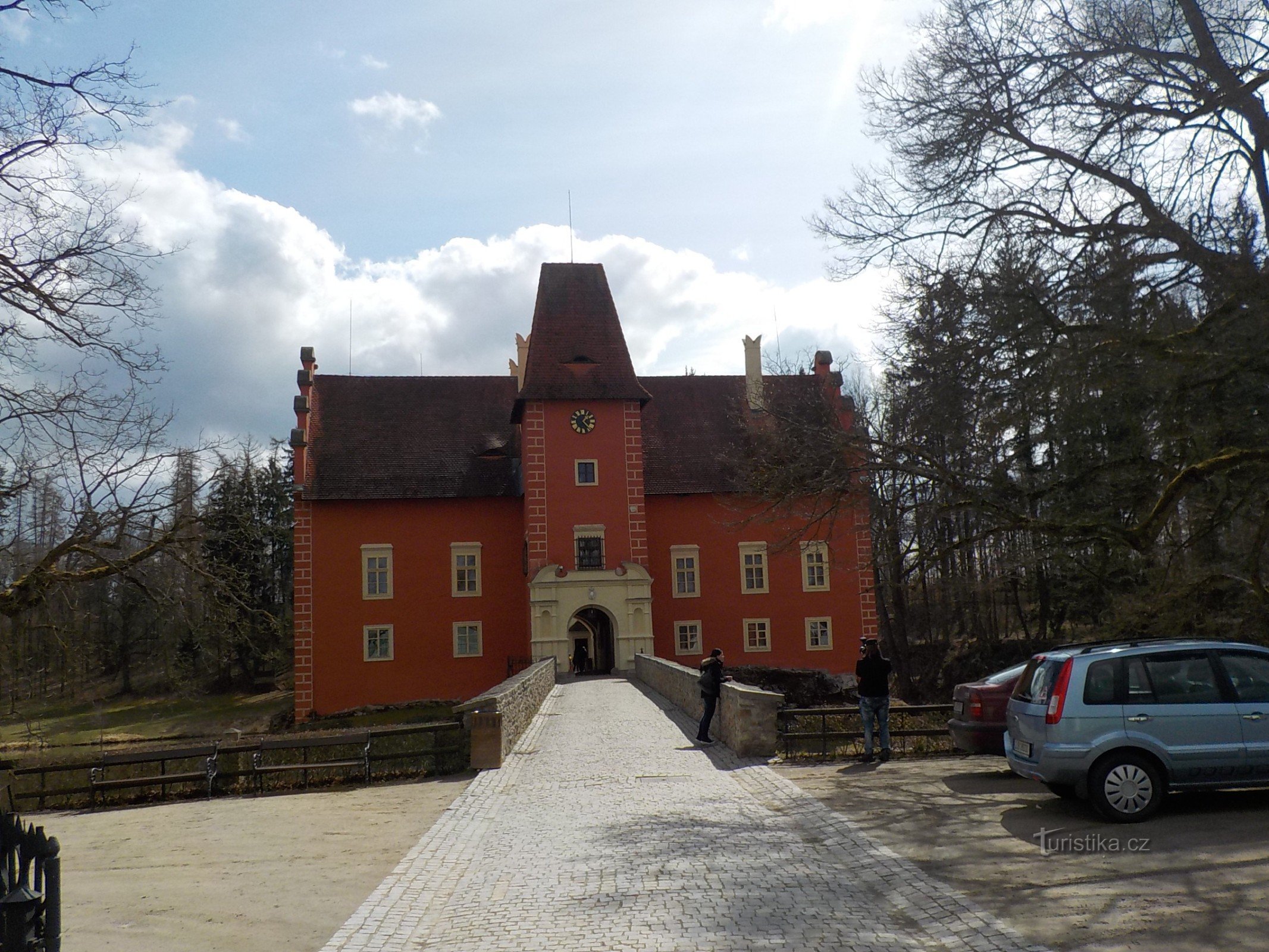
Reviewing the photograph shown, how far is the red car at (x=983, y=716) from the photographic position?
11.8 m

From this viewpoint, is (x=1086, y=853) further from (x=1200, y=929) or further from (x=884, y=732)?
(x=884, y=732)

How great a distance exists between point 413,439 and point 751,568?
1376cm

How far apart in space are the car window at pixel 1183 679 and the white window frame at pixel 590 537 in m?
26.4

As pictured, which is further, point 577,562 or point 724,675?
point 577,562

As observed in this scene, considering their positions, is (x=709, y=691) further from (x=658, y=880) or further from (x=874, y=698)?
(x=658, y=880)

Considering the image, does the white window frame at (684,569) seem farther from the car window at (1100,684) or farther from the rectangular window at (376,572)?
the car window at (1100,684)

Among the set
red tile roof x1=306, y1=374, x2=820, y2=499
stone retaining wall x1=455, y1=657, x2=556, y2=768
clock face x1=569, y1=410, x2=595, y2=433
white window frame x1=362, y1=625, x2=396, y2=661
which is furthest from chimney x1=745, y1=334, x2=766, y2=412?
stone retaining wall x1=455, y1=657, x2=556, y2=768

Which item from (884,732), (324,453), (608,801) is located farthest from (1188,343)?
(324,453)

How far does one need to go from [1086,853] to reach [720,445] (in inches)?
1256

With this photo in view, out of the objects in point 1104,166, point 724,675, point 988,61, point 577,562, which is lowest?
point 724,675

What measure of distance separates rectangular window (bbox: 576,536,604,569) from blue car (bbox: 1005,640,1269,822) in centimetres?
2620

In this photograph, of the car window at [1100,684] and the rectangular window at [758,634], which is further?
the rectangular window at [758,634]

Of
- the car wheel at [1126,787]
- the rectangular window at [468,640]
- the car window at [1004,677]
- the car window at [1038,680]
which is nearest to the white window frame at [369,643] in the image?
the rectangular window at [468,640]

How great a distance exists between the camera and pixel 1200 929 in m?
5.70
